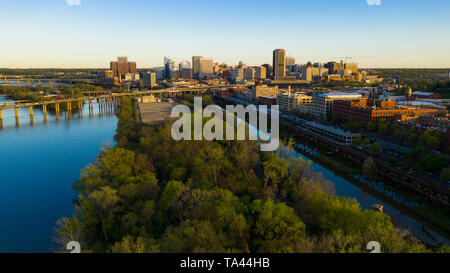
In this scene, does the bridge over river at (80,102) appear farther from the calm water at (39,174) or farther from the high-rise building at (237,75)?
the high-rise building at (237,75)

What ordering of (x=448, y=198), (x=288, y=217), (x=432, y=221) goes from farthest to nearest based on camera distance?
(x=448, y=198)
(x=432, y=221)
(x=288, y=217)

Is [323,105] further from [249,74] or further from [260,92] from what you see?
[249,74]

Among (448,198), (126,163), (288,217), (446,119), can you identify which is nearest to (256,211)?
(288,217)

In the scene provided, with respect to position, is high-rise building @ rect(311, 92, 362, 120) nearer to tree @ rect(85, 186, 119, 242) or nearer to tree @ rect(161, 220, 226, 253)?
tree @ rect(85, 186, 119, 242)

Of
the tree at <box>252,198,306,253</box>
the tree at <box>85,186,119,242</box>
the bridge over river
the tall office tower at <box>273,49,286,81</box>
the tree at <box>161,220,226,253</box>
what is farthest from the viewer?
the tall office tower at <box>273,49,286,81</box>

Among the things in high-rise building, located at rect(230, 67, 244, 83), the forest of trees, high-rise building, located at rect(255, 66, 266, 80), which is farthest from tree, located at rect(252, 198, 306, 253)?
high-rise building, located at rect(255, 66, 266, 80)
